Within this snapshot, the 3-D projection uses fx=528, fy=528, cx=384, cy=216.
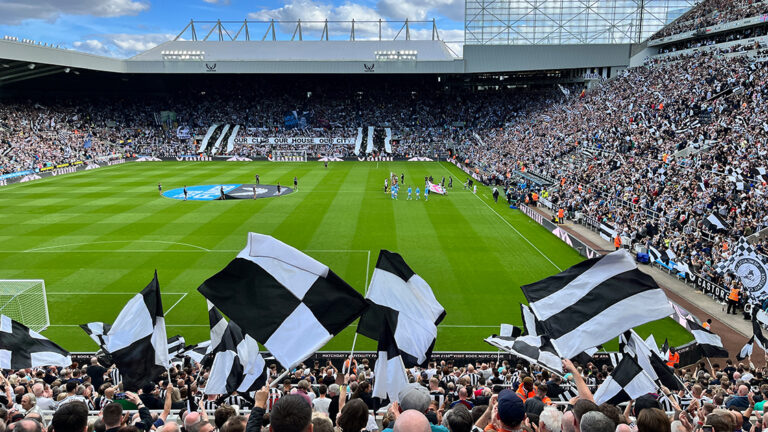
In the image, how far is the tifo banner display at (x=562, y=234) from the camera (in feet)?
81.5

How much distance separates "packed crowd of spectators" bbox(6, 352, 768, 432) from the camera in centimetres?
444

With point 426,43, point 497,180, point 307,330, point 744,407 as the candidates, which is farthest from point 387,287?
point 426,43

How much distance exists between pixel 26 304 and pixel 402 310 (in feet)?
51.8

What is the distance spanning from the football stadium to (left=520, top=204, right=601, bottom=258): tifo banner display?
20cm

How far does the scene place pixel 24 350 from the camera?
34.6 feet

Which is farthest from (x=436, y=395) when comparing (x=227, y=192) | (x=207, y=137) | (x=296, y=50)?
(x=296, y=50)

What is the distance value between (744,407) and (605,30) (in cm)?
6759

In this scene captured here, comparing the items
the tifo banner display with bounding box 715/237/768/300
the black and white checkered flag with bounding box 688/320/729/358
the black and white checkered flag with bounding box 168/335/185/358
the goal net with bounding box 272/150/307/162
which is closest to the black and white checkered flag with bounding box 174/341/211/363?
the black and white checkered flag with bounding box 168/335/185/358

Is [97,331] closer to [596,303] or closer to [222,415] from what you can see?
[222,415]

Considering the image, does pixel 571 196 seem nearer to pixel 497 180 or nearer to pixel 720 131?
pixel 720 131

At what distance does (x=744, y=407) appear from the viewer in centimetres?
791

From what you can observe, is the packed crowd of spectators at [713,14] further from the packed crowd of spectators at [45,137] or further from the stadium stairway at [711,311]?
the packed crowd of spectators at [45,137]

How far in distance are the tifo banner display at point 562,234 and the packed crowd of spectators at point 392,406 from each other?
40.4ft

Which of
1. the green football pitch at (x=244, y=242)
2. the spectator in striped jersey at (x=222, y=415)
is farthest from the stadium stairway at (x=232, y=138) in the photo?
the spectator in striped jersey at (x=222, y=415)
